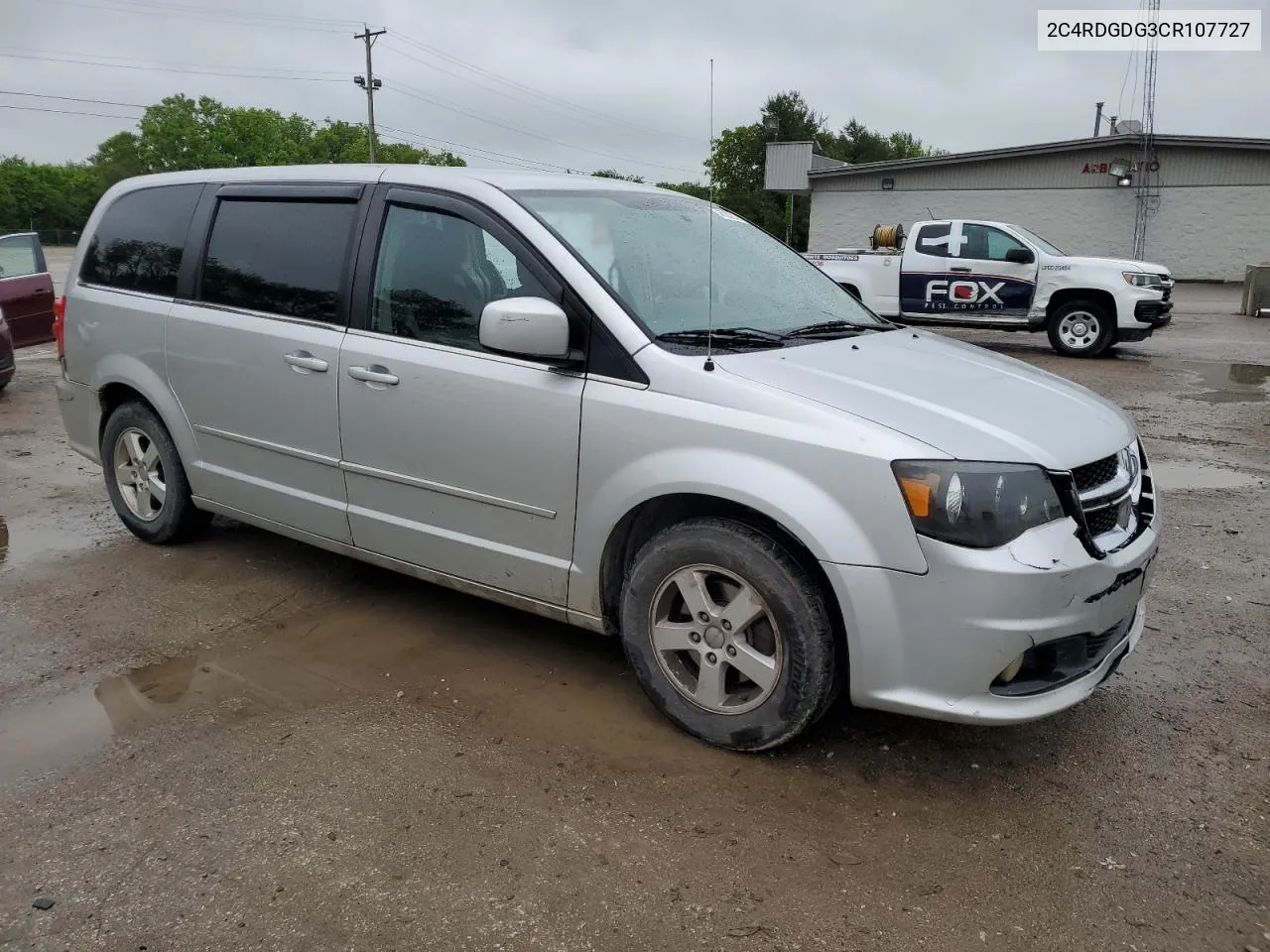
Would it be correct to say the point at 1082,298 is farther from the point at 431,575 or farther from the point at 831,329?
the point at 431,575

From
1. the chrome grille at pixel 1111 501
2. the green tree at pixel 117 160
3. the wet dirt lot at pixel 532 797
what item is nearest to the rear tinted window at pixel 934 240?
the wet dirt lot at pixel 532 797

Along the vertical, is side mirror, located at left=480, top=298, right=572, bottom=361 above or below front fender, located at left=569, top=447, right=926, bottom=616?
above

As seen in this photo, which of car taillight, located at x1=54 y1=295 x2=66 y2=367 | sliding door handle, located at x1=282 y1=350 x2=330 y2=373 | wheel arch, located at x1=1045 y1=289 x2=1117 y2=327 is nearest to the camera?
sliding door handle, located at x1=282 y1=350 x2=330 y2=373

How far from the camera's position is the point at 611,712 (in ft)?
11.7

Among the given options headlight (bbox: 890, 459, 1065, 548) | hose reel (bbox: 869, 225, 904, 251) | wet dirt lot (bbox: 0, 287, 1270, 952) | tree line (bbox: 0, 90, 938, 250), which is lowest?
wet dirt lot (bbox: 0, 287, 1270, 952)

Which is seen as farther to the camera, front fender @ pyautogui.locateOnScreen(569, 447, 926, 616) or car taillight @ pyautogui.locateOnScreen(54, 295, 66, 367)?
car taillight @ pyautogui.locateOnScreen(54, 295, 66, 367)

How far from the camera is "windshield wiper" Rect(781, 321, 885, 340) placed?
149 inches

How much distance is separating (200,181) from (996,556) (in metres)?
4.05

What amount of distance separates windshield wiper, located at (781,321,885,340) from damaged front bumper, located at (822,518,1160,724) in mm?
1184

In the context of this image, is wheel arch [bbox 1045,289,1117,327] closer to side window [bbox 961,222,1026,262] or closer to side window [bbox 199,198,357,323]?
side window [bbox 961,222,1026,262]

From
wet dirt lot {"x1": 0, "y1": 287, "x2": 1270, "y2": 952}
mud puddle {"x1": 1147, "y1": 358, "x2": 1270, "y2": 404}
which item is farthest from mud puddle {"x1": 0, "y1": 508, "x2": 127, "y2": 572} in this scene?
mud puddle {"x1": 1147, "y1": 358, "x2": 1270, "y2": 404}

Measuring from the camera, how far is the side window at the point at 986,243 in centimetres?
1475

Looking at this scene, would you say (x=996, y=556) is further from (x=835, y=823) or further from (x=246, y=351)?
(x=246, y=351)

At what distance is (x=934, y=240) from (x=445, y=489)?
13.2 metres
